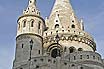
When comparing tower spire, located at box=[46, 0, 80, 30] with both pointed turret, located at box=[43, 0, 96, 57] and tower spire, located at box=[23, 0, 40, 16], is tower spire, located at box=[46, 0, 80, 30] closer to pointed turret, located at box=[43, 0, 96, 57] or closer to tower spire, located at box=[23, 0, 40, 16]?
pointed turret, located at box=[43, 0, 96, 57]

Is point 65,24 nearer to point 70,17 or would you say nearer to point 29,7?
point 70,17

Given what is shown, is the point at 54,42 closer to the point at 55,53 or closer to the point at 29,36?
the point at 55,53

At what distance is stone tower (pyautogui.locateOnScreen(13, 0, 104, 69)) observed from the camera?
4094 cm

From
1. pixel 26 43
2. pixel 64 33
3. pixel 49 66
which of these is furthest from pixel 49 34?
pixel 49 66

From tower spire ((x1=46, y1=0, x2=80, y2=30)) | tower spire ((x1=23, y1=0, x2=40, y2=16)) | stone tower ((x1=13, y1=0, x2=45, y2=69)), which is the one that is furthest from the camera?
tower spire ((x1=46, y1=0, x2=80, y2=30))

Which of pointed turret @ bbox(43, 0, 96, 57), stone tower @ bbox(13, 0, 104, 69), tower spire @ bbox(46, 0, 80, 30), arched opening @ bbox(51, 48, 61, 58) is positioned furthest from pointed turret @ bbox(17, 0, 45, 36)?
tower spire @ bbox(46, 0, 80, 30)

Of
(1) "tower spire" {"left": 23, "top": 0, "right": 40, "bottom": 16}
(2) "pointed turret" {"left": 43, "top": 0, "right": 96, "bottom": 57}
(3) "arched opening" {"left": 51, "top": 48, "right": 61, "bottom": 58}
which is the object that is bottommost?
(3) "arched opening" {"left": 51, "top": 48, "right": 61, "bottom": 58}

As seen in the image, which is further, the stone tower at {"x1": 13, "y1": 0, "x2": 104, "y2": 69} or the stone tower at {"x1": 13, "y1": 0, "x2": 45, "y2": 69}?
the stone tower at {"x1": 13, "y1": 0, "x2": 45, "y2": 69}

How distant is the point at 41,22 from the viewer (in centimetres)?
4556

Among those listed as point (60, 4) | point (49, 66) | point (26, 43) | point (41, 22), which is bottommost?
point (49, 66)

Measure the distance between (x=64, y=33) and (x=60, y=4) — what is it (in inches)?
279

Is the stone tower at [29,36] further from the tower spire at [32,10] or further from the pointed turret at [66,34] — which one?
the pointed turret at [66,34]

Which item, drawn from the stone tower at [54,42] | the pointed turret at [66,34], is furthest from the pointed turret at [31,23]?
the pointed turret at [66,34]

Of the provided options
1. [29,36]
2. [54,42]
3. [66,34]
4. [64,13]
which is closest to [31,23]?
[29,36]
